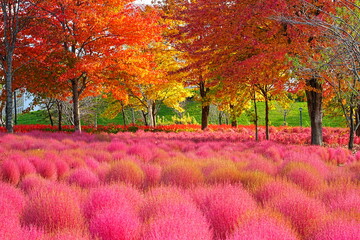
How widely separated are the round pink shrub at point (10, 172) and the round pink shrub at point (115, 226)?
9.63 feet

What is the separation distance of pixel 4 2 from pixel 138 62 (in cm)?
602

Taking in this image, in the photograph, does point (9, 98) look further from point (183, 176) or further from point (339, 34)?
point (339, 34)

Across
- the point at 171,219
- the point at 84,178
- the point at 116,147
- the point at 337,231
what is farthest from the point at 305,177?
the point at 116,147

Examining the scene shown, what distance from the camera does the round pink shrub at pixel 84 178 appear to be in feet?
14.7

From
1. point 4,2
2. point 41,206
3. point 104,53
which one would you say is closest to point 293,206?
point 41,206

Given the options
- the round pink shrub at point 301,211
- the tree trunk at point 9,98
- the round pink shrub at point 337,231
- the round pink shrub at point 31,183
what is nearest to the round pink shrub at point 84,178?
the round pink shrub at point 31,183

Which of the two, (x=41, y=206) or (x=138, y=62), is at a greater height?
(x=138, y=62)

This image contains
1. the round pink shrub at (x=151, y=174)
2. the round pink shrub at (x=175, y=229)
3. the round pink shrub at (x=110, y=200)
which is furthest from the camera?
the round pink shrub at (x=151, y=174)

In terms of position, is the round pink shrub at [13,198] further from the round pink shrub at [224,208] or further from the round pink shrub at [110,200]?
the round pink shrub at [224,208]

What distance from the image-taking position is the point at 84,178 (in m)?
4.58

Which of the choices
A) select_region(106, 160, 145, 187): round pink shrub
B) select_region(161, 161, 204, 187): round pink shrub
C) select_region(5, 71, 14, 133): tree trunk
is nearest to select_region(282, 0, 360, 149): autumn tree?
select_region(161, 161, 204, 187): round pink shrub

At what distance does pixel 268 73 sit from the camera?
11086mm

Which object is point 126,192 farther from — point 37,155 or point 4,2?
point 4,2

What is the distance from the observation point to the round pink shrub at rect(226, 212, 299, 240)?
2115mm
